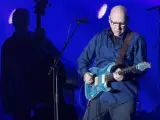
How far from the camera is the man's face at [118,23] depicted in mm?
2977

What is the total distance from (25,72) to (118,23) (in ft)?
6.02

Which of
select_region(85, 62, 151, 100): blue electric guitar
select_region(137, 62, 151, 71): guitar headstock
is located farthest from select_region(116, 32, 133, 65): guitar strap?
select_region(137, 62, 151, 71): guitar headstock

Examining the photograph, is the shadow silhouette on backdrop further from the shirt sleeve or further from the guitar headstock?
the guitar headstock

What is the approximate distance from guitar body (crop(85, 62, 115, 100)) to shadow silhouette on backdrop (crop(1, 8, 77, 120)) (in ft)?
3.99

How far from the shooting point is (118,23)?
2975 millimetres

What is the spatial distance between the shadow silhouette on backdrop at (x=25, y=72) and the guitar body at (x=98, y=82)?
3.99ft

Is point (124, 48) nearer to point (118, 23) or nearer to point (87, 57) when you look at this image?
point (118, 23)

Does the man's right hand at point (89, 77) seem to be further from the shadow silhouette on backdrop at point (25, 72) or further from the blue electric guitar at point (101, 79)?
the shadow silhouette on backdrop at point (25, 72)

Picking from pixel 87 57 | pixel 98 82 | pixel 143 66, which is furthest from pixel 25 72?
pixel 143 66

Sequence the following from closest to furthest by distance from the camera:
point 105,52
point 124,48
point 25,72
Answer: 1. point 124,48
2. point 105,52
3. point 25,72

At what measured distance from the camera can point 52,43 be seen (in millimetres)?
4504

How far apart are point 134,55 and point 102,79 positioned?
342 millimetres

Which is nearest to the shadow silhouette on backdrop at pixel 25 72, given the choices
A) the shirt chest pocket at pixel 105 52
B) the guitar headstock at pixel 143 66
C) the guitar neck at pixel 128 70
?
the shirt chest pocket at pixel 105 52

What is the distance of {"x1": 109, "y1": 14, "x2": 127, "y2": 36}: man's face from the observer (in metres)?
2.98
